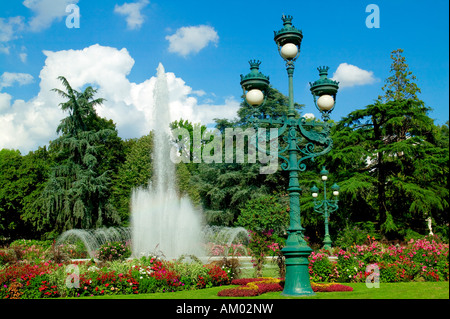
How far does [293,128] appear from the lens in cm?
853

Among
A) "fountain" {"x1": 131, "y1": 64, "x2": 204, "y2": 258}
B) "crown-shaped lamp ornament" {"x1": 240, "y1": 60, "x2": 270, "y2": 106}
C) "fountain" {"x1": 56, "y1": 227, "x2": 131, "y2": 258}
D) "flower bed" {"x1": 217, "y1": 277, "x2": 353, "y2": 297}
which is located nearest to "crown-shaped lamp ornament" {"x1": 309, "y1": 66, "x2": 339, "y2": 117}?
"crown-shaped lamp ornament" {"x1": 240, "y1": 60, "x2": 270, "y2": 106}

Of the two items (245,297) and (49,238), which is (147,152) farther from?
(245,297)

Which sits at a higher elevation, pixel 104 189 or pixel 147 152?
pixel 147 152

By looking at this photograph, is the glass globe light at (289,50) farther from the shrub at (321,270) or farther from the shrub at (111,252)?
the shrub at (111,252)

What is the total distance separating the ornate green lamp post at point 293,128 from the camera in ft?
25.7

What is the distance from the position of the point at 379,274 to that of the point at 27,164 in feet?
97.7

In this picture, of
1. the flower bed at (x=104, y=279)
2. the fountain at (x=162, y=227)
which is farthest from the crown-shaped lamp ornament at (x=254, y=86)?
the fountain at (x=162, y=227)

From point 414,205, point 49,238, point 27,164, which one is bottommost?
point 49,238

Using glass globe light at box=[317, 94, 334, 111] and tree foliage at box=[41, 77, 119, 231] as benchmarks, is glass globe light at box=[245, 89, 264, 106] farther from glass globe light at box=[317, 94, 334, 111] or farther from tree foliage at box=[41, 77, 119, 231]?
tree foliage at box=[41, 77, 119, 231]

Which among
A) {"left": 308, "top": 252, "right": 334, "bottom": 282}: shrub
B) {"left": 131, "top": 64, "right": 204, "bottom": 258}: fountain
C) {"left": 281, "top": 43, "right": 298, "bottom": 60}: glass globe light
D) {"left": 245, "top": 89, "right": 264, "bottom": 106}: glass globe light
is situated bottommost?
{"left": 308, "top": 252, "right": 334, "bottom": 282}: shrub

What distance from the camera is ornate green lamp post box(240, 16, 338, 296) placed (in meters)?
7.85

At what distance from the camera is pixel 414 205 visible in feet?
73.3
